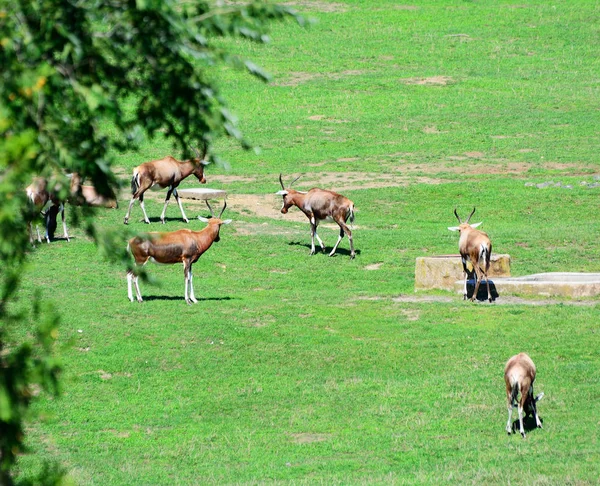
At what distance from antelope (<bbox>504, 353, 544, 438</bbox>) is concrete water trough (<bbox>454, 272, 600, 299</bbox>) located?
774cm

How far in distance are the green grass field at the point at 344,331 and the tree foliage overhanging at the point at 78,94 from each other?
417 millimetres

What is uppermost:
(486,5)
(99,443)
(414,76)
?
(486,5)

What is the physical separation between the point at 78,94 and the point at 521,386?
377 inches

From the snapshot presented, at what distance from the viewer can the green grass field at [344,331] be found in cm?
1442

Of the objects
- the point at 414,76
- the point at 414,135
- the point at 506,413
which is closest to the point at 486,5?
the point at 414,76

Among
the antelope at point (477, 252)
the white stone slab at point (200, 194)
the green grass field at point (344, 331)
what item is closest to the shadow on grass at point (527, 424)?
the green grass field at point (344, 331)

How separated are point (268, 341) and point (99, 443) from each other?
501cm

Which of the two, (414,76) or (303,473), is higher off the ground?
(414,76)

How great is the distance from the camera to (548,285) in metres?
22.9

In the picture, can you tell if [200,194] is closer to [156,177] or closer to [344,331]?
[156,177]

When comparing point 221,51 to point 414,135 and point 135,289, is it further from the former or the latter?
point 414,135

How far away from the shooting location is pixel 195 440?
594 inches

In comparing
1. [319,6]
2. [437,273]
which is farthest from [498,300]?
[319,6]

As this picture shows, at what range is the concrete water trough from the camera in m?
22.8
